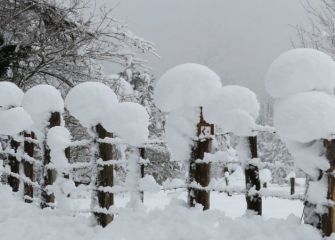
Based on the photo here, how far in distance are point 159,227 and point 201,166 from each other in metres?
0.75

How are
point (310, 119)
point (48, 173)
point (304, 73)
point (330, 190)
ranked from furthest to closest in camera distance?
point (48, 173), point (304, 73), point (330, 190), point (310, 119)

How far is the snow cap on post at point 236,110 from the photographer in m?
4.06

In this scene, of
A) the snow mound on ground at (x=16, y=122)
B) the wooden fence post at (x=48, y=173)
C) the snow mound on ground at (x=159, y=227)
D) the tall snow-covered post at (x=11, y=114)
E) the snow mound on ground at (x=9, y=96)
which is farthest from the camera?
the snow mound on ground at (x=9, y=96)

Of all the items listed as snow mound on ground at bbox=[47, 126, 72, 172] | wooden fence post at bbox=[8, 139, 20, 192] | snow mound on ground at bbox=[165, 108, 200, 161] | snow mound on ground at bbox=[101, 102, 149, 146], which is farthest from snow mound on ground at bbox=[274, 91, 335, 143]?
wooden fence post at bbox=[8, 139, 20, 192]

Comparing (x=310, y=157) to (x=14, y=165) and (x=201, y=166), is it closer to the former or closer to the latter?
(x=201, y=166)

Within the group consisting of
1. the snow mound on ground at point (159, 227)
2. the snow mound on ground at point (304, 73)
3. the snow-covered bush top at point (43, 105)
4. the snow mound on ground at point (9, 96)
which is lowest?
the snow mound on ground at point (159, 227)

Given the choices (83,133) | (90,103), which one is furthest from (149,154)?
(90,103)

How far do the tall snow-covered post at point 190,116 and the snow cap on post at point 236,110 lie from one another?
0.23m

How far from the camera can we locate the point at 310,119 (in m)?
3.31

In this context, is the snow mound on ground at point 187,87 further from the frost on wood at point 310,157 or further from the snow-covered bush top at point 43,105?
the snow-covered bush top at point 43,105

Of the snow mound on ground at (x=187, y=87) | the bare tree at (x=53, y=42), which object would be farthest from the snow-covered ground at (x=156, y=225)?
the bare tree at (x=53, y=42)

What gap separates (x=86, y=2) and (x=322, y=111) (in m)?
9.33

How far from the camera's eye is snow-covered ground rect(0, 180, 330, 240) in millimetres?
3721

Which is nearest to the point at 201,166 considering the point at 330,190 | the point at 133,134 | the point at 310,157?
the point at 133,134
